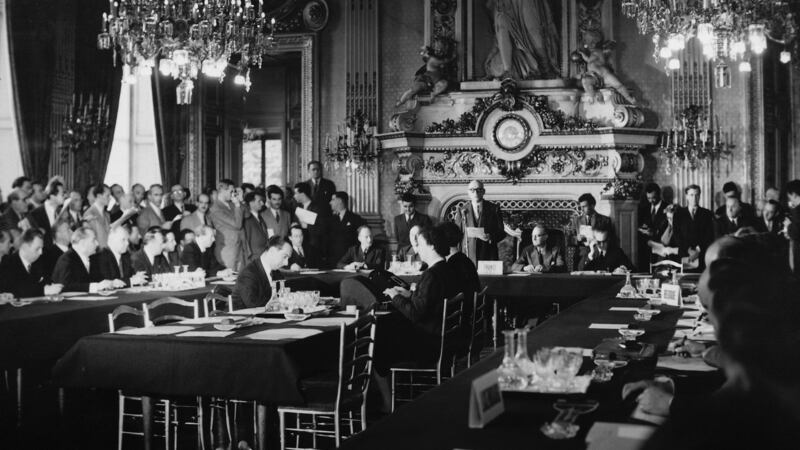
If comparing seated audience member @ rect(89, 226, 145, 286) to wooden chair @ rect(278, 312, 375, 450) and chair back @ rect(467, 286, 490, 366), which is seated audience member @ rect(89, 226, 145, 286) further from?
wooden chair @ rect(278, 312, 375, 450)

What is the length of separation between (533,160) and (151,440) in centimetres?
848

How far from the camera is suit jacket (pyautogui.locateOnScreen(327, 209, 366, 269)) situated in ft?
35.4

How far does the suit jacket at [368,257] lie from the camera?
31.2ft

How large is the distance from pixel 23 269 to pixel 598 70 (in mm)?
8101

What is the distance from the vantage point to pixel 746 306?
5.71 ft

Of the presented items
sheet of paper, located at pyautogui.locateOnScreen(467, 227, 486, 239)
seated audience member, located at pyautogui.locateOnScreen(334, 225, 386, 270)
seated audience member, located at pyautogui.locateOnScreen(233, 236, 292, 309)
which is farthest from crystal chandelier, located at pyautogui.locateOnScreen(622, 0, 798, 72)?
seated audience member, located at pyautogui.locateOnScreen(233, 236, 292, 309)

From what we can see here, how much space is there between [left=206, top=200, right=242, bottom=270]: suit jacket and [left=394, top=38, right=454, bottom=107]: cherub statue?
346 cm

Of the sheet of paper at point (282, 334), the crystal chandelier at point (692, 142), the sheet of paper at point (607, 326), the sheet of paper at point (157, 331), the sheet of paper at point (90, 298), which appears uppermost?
the crystal chandelier at point (692, 142)

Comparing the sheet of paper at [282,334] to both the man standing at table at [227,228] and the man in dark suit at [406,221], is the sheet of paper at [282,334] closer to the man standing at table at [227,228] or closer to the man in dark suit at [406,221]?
the man in dark suit at [406,221]

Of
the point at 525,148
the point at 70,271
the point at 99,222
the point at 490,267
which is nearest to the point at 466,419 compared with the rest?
the point at 70,271

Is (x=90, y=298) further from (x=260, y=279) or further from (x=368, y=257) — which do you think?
(x=368, y=257)

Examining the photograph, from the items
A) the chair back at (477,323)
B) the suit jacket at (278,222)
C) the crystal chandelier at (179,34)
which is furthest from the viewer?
the suit jacket at (278,222)

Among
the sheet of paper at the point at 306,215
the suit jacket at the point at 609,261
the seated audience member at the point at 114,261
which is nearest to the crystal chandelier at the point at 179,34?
the seated audience member at the point at 114,261

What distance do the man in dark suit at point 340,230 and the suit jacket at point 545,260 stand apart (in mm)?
2331
